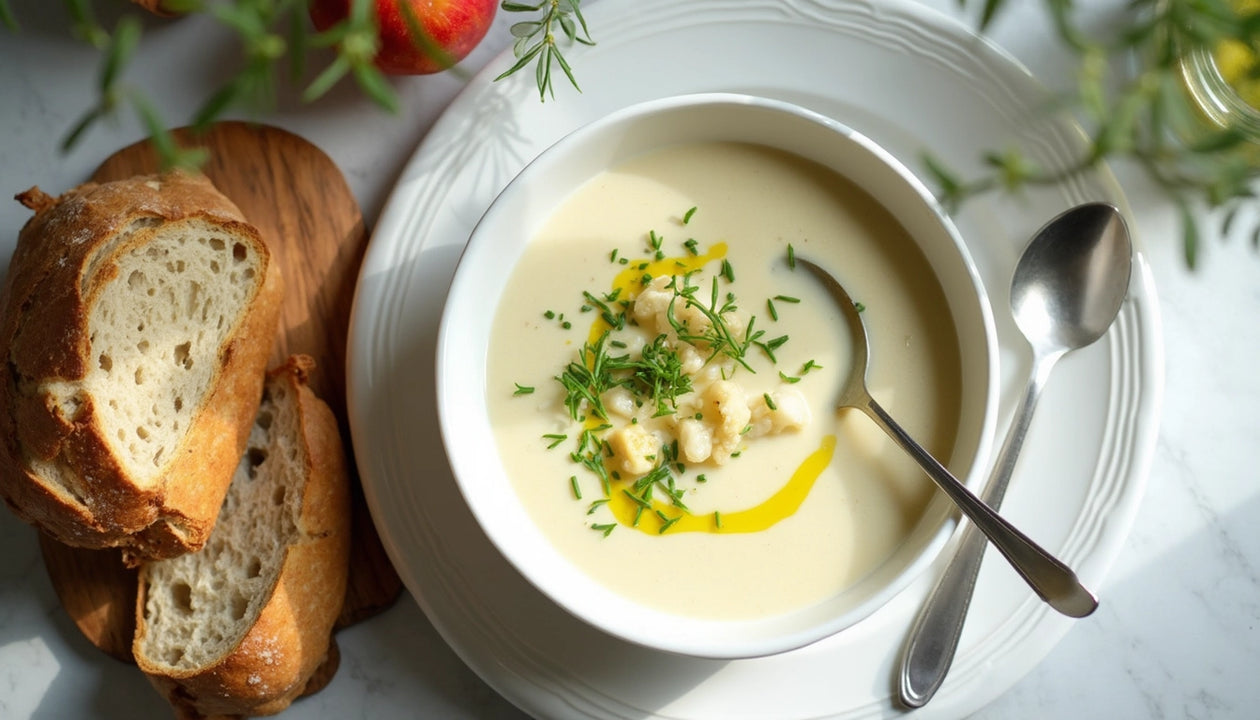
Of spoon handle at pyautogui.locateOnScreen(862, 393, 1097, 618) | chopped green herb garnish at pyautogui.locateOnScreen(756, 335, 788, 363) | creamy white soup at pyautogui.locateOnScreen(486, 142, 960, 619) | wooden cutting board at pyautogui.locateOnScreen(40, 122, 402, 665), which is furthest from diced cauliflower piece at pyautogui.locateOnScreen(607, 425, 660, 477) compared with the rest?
wooden cutting board at pyautogui.locateOnScreen(40, 122, 402, 665)

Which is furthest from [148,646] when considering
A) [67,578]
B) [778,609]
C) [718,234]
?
[718,234]

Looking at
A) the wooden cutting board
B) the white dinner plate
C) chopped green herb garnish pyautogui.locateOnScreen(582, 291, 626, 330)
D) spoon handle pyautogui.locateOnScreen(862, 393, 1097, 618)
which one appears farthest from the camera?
the wooden cutting board

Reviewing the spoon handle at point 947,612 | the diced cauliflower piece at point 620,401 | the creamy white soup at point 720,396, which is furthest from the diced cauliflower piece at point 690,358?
the spoon handle at point 947,612

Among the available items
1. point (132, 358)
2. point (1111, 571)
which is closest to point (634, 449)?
point (132, 358)

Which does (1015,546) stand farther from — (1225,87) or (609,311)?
(1225,87)

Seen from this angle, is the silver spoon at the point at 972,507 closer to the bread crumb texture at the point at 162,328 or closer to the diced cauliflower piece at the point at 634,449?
the diced cauliflower piece at the point at 634,449

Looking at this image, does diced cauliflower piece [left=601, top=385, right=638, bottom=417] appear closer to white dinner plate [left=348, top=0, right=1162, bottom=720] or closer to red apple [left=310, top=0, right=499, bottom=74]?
white dinner plate [left=348, top=0, right=1162, bottom=720]
